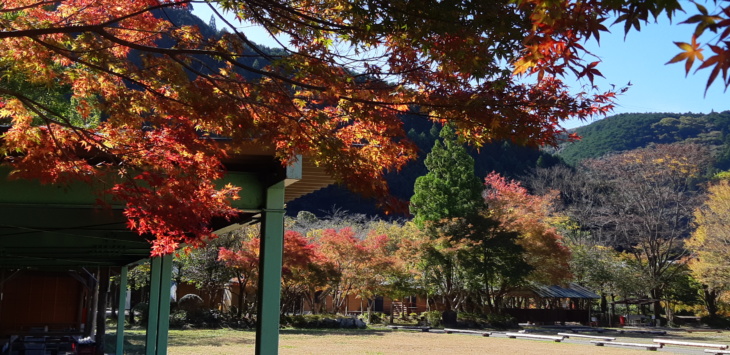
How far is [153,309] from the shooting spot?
38.9ft

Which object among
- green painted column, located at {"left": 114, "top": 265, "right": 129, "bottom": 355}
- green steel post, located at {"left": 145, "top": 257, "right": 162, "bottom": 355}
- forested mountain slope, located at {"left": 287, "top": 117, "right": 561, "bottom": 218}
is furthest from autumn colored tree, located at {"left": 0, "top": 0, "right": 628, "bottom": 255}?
forested mountain slope, located at {"left": 287, "top": 117, "right": 561, "bottom": 218}

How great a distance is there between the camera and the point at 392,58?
4.93 meters

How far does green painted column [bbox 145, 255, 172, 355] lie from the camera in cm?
1072

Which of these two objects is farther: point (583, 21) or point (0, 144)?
point (0, 144)

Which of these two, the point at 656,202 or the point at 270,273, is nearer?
the point at 270,273

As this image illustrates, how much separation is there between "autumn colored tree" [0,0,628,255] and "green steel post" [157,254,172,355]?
205 inches

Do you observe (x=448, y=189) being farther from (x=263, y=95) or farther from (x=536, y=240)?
(x=263, y=95)

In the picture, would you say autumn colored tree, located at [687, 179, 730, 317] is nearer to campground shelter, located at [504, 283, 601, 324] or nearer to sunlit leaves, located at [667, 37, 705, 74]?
campground shelter, located at [504, 283, 601, 324]

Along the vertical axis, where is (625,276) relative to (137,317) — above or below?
above

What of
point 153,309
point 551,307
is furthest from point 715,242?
point 153,309

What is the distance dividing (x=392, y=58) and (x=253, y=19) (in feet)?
3.95

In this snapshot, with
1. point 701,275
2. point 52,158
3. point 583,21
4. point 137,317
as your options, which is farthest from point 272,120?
point 701,275

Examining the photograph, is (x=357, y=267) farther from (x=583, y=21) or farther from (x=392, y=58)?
(x=583, y=21)

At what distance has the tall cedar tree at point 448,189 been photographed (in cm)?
3441
